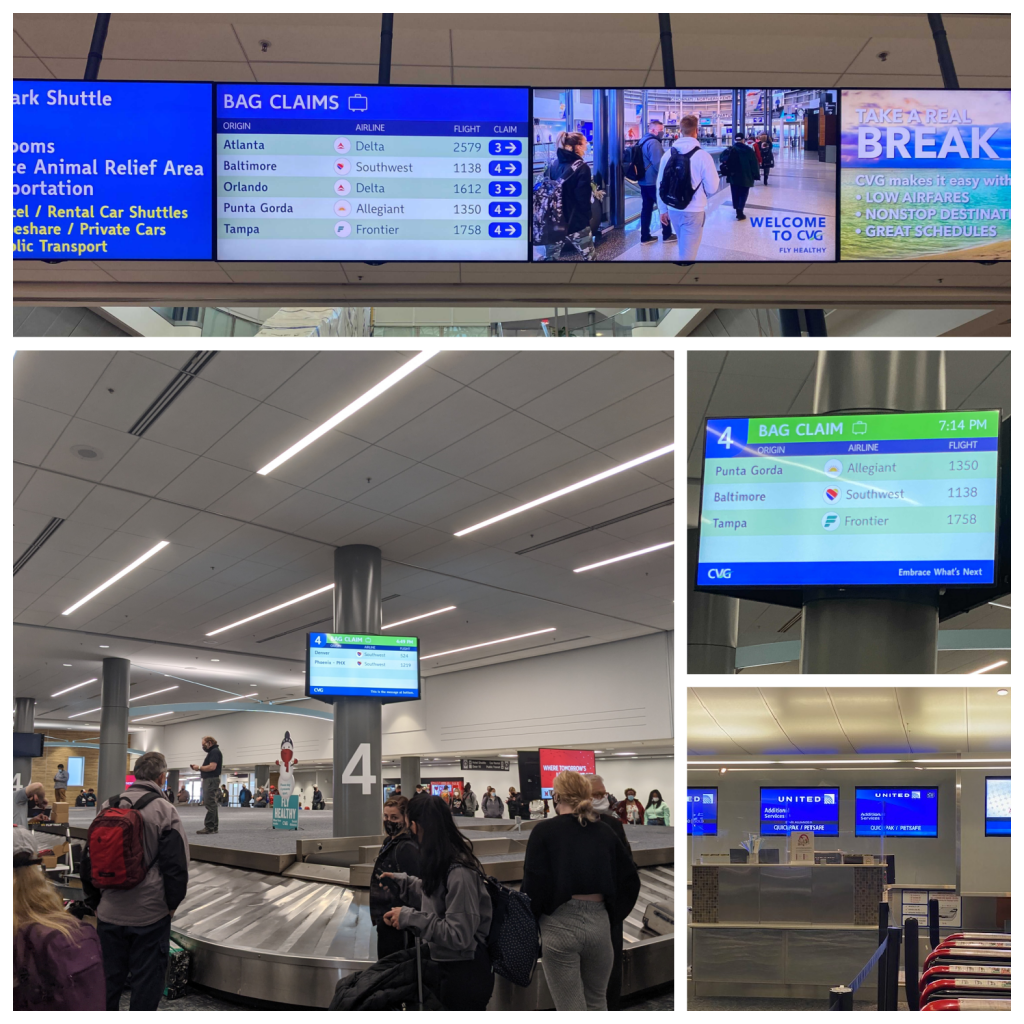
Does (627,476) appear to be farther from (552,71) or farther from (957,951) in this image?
(957,951)

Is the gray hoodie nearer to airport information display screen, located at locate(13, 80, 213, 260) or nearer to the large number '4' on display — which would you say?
airport information display screen, located at locate(13, 80, 213, 260)

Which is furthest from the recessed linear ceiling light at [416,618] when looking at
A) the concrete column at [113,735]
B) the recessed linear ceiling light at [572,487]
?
the concrete column at [113,735]

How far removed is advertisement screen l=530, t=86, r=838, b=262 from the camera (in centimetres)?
326

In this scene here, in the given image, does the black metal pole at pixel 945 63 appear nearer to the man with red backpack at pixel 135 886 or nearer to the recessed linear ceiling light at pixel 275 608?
the man with red backpack at pixel 135 886

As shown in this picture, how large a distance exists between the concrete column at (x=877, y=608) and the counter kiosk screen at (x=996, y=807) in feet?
35.0

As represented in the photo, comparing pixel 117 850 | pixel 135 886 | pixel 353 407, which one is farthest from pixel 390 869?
pixel 353 407

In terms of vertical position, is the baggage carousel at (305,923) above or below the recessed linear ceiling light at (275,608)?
below

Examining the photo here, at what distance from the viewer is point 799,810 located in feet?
49.6

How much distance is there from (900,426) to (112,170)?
2773mm

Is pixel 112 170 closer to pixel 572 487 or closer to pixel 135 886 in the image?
pixel 135 886

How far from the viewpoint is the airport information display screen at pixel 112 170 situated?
3129 mm

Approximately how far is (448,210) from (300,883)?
297 inches

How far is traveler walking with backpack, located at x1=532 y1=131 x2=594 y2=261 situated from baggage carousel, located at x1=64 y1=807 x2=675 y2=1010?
4.42m

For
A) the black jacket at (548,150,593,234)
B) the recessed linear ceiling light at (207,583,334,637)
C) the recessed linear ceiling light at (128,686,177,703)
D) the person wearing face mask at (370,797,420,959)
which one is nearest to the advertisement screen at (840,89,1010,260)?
the black jacket at (548,150,593,234)
